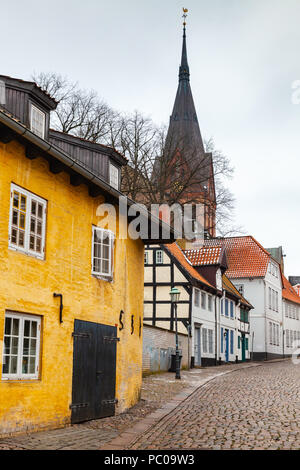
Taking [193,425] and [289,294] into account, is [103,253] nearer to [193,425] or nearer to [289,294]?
[193,425]

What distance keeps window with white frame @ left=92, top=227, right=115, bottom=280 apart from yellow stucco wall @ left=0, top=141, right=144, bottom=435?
0.64ft

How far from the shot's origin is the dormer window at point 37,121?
435 inches

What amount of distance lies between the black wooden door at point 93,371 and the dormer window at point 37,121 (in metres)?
3.63

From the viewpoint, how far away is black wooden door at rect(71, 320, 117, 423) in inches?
432

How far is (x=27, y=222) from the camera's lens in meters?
9.62

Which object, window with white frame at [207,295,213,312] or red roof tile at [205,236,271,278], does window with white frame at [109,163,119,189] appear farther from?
red roof tile at [205,236,271,278]

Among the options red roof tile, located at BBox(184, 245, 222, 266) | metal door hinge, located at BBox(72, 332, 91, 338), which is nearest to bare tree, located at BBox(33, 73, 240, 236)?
red roof tile, located at BBox(184, 245, 222, 266)

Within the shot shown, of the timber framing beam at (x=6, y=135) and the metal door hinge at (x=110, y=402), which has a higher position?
the timber framing beam at (x=6, y=135)

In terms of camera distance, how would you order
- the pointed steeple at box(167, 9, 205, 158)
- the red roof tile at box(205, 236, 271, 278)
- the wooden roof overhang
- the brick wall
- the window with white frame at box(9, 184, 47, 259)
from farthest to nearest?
the pointed steeple at box(167, 9, 205, 158) < the red roof tile at box(205, 236, 271, 278) < the brick wall < the window with white frame at box(9, 184, 47, 259) < the wooden roof overhang

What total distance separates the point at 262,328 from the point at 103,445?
125 ft

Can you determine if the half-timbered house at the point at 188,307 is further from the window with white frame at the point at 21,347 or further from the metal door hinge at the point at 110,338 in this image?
the window with white frame at the point at 21,347

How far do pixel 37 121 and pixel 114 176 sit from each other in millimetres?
3519

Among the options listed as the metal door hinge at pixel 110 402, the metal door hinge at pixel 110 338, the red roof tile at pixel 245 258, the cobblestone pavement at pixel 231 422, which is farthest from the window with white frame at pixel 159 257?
the metal door hinge at pixel 110 402

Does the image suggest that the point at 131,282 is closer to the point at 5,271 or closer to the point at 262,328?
the point at 5,271
